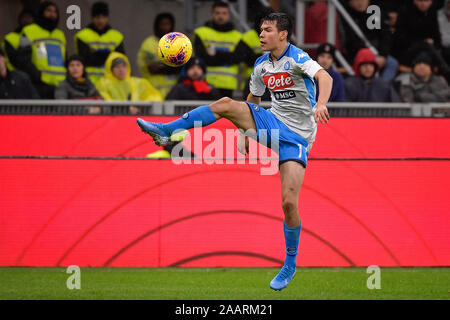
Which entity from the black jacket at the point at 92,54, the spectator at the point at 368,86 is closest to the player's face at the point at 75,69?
the black jacket at the point at 92,54

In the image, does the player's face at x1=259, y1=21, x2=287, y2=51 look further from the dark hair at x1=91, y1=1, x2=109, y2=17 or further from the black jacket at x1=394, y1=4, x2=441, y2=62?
the black jacket at x1=394, y1=4, x2=441, y2=62

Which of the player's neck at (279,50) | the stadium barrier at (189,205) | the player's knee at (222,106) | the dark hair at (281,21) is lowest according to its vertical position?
the stadium barrier at (189,205)

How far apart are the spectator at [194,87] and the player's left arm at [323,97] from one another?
3961 mm

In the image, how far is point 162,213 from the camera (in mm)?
9648

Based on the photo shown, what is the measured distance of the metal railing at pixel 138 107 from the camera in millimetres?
10242

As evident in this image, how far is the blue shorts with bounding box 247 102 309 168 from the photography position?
24.5ft

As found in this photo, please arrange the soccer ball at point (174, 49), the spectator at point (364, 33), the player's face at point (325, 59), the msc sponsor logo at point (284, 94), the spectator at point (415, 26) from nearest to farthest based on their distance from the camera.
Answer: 1. the soccer ball at point (174, 49)
2. the msc sponsor logo at point (284, 94)
3. the player's face at point (325, 59)
4. the spectator at point (364, 33)
5. the spectator at point (415, 26)

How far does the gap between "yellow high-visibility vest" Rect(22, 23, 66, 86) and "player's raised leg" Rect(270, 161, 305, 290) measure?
5.25m

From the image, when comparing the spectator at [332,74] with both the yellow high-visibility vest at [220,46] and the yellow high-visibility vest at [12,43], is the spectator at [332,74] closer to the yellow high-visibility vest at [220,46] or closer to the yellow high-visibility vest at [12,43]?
the yellow high-visibility vest at [220,46]

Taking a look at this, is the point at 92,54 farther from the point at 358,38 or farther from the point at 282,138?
the point at 282,138

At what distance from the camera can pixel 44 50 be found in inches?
461

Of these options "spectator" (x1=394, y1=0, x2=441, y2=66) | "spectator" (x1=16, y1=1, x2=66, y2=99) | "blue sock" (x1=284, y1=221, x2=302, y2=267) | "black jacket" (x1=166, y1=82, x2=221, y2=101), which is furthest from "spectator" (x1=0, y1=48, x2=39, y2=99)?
"spectator" (x1=394, y1=0, x2=441, y2=66)

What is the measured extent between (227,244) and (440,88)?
13.7ft

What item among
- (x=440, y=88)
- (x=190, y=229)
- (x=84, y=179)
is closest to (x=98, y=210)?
(x=84, y=179)
